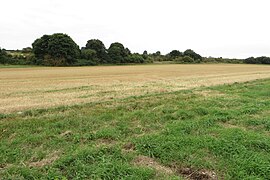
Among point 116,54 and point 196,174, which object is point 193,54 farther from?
point 196,174

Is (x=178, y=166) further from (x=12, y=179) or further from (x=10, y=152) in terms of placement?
(x=10, y=152)

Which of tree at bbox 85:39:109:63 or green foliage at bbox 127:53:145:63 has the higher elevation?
tree at bbox 85:39:109:63

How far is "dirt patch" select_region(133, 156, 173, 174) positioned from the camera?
15.9 ft

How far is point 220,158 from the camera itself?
5.33m

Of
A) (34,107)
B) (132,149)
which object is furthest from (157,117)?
(34,107)

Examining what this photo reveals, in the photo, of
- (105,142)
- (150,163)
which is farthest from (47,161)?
(150,163)

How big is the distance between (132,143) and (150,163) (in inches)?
43.1

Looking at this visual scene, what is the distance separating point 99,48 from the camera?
77125 mm

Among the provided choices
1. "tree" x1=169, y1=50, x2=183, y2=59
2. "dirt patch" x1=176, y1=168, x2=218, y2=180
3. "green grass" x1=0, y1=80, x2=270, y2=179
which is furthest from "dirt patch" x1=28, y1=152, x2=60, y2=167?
"tree" x1=169, y1=50, x2=183, y2=59

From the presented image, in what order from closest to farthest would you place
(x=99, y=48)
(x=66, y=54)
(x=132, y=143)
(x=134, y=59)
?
(x=132, y=143) → (x=66, y=54) → (x=99, y=48) → (x=134, y=59)

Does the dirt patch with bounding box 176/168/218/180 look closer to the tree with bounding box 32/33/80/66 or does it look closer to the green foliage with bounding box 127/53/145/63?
the tree with bounding box 32/33/80/66

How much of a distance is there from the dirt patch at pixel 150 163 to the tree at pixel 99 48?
230ft

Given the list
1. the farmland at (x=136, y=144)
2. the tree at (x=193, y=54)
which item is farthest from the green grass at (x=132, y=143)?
the tree at (x=193, y=54)

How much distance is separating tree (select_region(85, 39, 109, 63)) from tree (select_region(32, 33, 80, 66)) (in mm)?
11690
